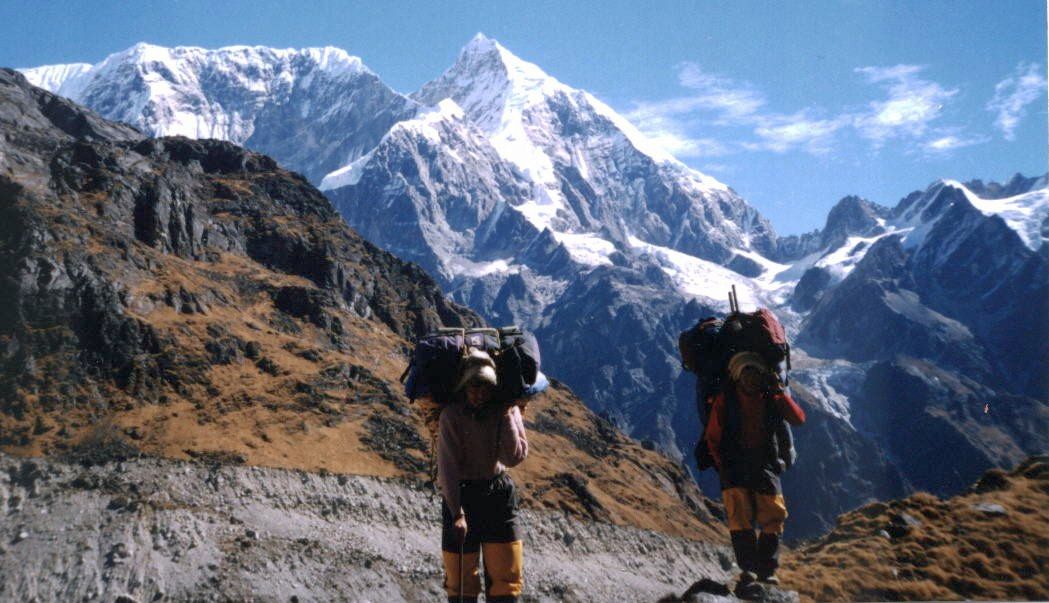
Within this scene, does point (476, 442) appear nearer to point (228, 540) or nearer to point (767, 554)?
point (767, 554)

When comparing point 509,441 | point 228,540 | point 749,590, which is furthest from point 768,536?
point 228,540

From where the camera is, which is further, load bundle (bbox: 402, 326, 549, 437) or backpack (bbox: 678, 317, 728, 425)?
backpack (bbox: 678, 317, 728, 425)

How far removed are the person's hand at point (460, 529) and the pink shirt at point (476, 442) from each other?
321mm

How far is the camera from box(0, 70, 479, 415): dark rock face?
154ft

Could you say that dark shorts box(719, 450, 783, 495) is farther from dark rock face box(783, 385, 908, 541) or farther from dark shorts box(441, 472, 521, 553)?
dark rock face box(783, 385, 908, 541)

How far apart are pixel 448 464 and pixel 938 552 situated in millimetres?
8875

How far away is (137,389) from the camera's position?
4634 cm

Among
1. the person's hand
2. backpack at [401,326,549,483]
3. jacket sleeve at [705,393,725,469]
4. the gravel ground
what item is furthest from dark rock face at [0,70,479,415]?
jacket sleeve at [705,393,725,469]

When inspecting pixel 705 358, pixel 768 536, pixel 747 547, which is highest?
pixel 705 358

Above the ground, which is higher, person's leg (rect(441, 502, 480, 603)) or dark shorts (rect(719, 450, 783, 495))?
dark shorts (rect(719, 450, 783, 495))

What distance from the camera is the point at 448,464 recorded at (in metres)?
7.38

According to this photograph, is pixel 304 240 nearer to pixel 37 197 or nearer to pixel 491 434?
pixel 37 197

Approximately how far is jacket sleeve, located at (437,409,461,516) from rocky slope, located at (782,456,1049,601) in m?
6.39

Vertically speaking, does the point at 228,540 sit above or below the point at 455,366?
below
